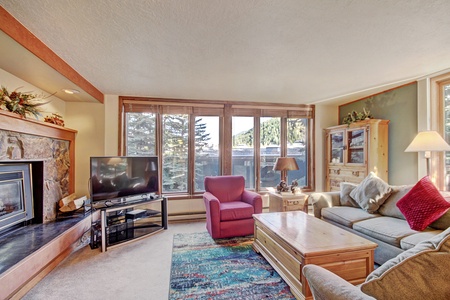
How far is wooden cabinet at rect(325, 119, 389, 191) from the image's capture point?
142 inches

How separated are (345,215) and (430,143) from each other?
1.33 meters

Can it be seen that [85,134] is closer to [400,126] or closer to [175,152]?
[175,152]

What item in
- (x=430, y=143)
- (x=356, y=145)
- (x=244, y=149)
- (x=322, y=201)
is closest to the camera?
(x=430, y=143)

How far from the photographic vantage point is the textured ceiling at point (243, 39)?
161cm

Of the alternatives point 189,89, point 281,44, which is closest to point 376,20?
point 281,44

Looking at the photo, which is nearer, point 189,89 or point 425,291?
point 425,291

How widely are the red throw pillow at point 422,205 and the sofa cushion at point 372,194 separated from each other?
0.32 metres

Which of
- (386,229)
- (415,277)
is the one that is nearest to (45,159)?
(415,277)

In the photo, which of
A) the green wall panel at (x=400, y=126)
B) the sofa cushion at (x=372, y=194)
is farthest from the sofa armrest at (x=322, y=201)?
the green wall panel at (x=400, y=126)

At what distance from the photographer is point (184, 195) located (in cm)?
426

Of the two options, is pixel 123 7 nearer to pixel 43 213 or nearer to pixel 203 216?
pixel 43 213

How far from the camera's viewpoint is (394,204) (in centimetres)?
272

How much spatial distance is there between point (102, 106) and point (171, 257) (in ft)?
9.32

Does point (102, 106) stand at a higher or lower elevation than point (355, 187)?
higher
